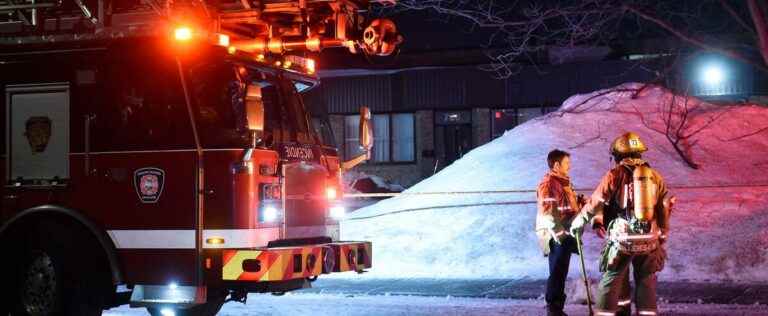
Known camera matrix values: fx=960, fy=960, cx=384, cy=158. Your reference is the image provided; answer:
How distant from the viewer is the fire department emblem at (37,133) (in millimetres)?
8367

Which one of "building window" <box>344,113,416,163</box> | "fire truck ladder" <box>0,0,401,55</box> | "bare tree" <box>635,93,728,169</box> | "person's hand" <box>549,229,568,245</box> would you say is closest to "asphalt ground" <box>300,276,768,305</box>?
"person's hand" <box>549,229,568,245</box>

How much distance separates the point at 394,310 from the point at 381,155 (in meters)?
24.3

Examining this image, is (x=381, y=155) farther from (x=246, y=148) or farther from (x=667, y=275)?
(x=246, y=148)

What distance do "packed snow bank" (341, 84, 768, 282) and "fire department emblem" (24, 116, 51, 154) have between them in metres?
6.37

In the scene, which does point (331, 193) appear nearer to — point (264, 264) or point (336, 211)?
point (336, 211)

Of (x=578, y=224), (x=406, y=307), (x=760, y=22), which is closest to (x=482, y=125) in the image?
(x=760, y=22)

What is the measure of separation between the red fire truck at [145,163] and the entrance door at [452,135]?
81.3ft

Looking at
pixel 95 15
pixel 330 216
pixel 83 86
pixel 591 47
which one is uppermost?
pixel 591 47

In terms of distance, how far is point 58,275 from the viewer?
823 cm

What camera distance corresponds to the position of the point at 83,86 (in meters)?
8.30

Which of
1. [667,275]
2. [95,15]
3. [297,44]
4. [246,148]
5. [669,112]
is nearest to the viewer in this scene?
[246,148]

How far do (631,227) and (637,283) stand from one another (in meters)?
0.49

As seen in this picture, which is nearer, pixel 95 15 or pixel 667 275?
pixel 95 15

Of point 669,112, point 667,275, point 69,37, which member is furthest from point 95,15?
point 669,112
